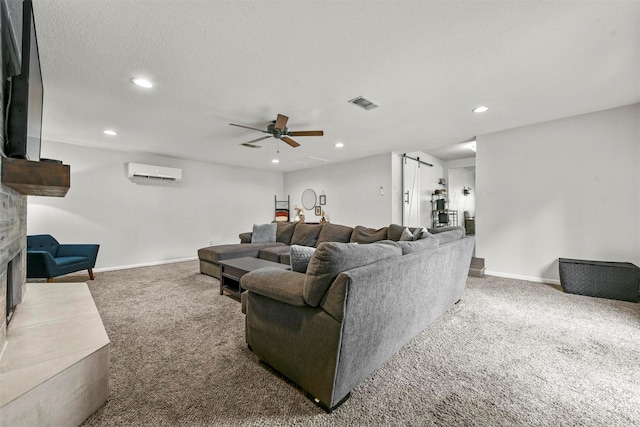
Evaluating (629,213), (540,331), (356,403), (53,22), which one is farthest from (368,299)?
(629,213)

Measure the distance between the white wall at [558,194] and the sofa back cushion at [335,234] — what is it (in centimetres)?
230

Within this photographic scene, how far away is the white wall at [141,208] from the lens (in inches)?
180

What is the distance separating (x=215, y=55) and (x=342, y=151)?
12.1 ft

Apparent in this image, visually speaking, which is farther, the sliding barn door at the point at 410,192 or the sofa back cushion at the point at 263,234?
the sliding barn door at the point at 410,192

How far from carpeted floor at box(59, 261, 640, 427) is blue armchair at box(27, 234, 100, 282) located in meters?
1.35

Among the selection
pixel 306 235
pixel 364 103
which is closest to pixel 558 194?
pixel 364 103

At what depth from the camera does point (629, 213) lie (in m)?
3.31

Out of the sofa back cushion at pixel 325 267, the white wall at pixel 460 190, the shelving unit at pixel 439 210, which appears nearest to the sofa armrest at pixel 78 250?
the sofa back cushion at pixel 325 267

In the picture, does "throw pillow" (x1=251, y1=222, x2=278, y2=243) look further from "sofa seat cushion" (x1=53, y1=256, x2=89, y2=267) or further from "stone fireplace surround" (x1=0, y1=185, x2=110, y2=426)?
"stone fireplace surround" (x1=0, y1=185, x2=110, y2=426)

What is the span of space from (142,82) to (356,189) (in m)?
4.74

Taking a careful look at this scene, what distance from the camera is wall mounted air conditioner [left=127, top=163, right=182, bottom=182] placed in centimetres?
517

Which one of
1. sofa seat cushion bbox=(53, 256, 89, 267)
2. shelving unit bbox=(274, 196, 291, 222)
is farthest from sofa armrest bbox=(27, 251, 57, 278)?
shelving unit bbox=(274, 196, 291, 222)

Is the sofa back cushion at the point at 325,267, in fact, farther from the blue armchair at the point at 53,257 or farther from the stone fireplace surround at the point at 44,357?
the blue armchair at the point at 53,257

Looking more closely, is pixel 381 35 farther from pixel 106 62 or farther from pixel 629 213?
pixel 629 213
